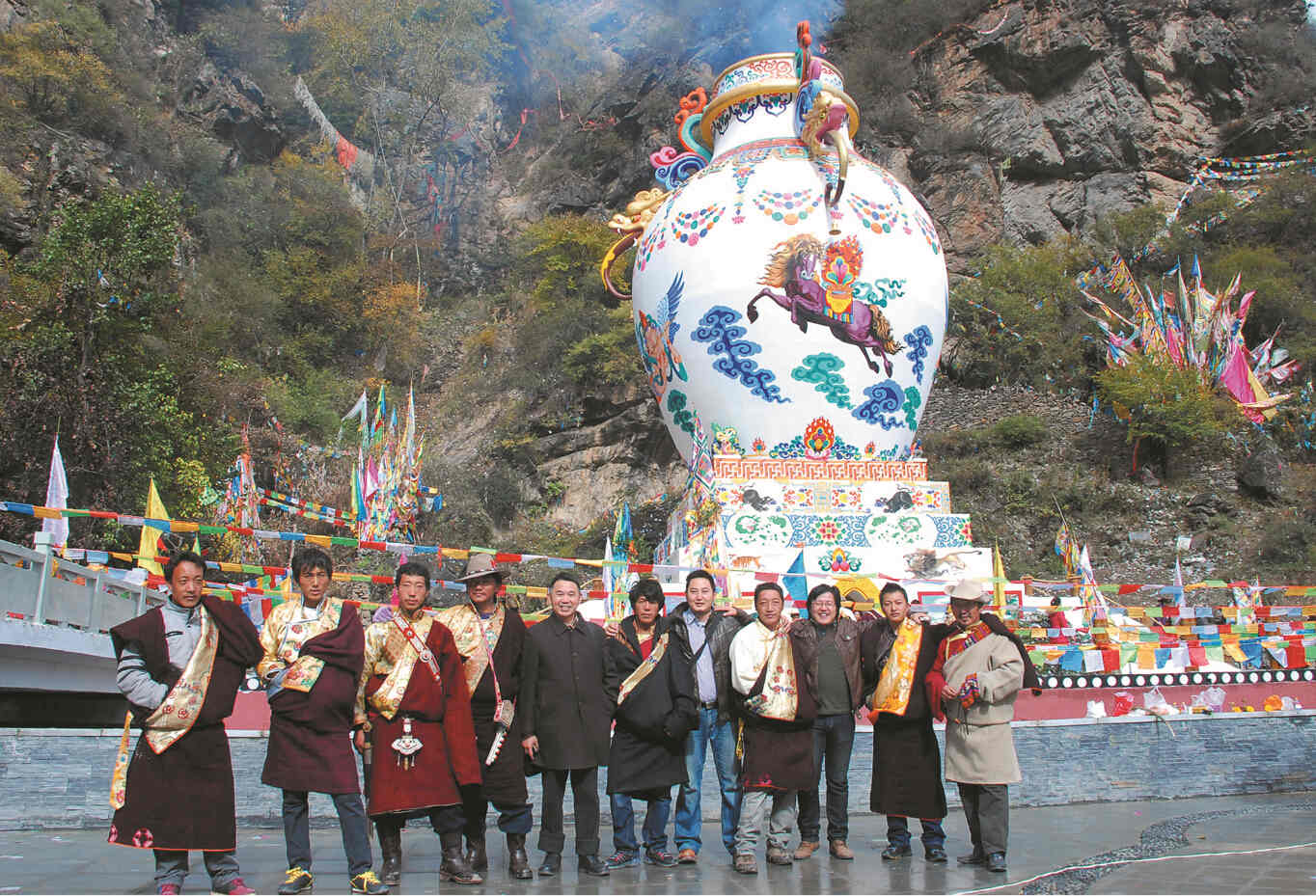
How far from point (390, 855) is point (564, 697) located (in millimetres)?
893

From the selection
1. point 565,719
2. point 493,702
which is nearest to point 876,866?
point 565,719

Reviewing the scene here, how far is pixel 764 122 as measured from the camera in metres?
11.1

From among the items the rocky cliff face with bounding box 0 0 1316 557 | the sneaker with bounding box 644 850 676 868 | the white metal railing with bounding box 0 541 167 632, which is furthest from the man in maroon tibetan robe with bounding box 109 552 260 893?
the rocky cliff face with bounding box 0 0 1316 557

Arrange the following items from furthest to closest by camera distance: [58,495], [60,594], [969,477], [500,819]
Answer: [969,477]
[58,495]
[60,594]
[500,819]

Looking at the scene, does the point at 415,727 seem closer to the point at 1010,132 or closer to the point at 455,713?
the point at 455,713

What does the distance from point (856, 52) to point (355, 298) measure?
45.3 feet

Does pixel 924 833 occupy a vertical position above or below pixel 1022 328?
below

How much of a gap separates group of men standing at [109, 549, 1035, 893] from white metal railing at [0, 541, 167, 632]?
228 centimetres

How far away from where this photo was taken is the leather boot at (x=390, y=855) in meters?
4.00

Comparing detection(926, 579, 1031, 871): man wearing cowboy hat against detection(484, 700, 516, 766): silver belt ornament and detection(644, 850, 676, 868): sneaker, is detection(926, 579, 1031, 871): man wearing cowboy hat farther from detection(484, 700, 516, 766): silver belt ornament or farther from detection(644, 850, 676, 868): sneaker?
detection(484, 700, 516, 766): silver belt ornament

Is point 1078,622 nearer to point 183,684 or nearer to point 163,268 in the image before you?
point 183,684

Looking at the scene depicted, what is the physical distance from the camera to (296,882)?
3.72 metres

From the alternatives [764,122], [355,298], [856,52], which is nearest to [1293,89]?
[856,52]

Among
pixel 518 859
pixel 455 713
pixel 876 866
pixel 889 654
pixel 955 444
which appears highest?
pixel 955 444
